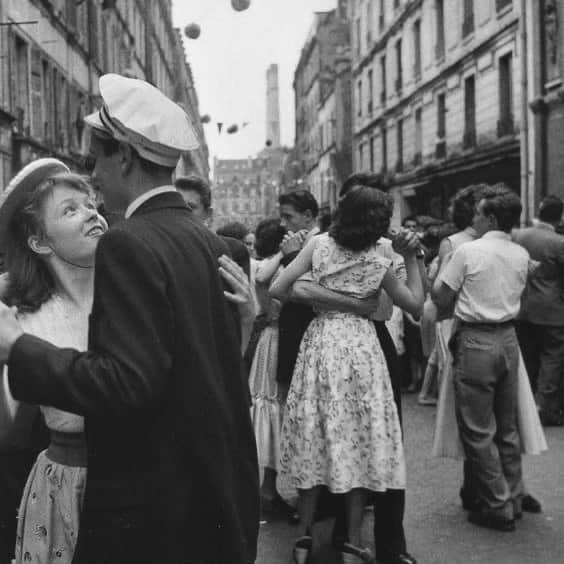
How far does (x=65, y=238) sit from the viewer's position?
8.65 feet

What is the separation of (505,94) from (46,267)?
65.2 ft

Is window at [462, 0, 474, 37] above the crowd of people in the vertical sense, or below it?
above

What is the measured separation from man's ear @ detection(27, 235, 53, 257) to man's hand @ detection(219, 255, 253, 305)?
0.55 m

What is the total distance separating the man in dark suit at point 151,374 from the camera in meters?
1.97

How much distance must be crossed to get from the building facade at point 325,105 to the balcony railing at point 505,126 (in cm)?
2199

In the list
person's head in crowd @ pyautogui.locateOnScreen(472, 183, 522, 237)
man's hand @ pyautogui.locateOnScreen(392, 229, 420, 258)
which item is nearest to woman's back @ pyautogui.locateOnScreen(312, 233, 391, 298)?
man's hand @ pyautogui.locateOnScreen(392, 229, 420, 258)

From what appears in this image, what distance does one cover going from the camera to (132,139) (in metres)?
2.19

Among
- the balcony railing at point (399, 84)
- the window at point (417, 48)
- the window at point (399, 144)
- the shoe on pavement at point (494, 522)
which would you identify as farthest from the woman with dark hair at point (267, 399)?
the balcony railing at point (399, 84)

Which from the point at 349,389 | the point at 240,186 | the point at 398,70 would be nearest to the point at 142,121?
the point at 349,389

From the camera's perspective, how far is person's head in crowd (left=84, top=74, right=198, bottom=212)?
219cm

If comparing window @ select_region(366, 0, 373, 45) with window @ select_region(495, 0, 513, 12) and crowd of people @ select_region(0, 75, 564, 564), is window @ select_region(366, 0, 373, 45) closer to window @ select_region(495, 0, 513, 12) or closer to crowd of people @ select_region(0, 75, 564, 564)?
window @ select_region(495, 0, 513, 12)

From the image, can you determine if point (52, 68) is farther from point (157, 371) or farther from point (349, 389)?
point (157, 371)

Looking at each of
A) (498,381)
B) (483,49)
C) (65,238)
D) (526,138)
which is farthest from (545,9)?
(65,238)

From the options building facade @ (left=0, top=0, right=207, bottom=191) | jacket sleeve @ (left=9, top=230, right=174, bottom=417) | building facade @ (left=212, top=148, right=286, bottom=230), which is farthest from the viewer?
building facade @ (left=212, top=148, right=286, bottom=230)
